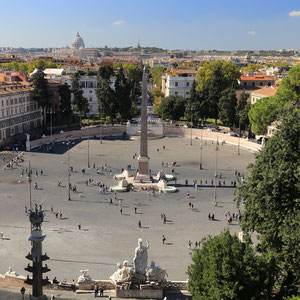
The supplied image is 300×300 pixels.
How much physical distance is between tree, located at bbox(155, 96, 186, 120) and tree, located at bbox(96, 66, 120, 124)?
9287 mm

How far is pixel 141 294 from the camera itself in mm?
25859

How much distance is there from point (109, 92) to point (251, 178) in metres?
56.7

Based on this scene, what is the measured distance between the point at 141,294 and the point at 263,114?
145 ft

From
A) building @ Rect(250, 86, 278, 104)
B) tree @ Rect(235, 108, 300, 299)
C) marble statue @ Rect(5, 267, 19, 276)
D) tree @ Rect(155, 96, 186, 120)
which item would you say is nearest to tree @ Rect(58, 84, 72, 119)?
tree @ Rect(155, 96, 186, 120)

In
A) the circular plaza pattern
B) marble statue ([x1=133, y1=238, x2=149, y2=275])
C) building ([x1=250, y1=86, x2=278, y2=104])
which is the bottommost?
the circular plaza pattern

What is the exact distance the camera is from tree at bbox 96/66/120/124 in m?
82.2

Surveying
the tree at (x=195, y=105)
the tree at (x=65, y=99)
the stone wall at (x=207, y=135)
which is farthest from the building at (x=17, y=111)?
the tree at (x=195, y=105)

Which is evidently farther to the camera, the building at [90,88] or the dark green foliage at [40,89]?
the building at [90,88]

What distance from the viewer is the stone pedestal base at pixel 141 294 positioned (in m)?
25.8

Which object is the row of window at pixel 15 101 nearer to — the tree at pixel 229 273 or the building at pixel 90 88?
the building at pixel 90 88

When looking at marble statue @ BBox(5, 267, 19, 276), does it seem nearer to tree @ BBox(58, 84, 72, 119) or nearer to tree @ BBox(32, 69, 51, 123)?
tree @ BBox(32, 69, 51, 123)

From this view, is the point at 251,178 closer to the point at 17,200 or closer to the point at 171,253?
the point at 171,253

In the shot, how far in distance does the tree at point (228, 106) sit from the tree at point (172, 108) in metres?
8.54

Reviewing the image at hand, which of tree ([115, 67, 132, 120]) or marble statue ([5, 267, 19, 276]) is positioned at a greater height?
tree ([115, 67, 132, 120])
